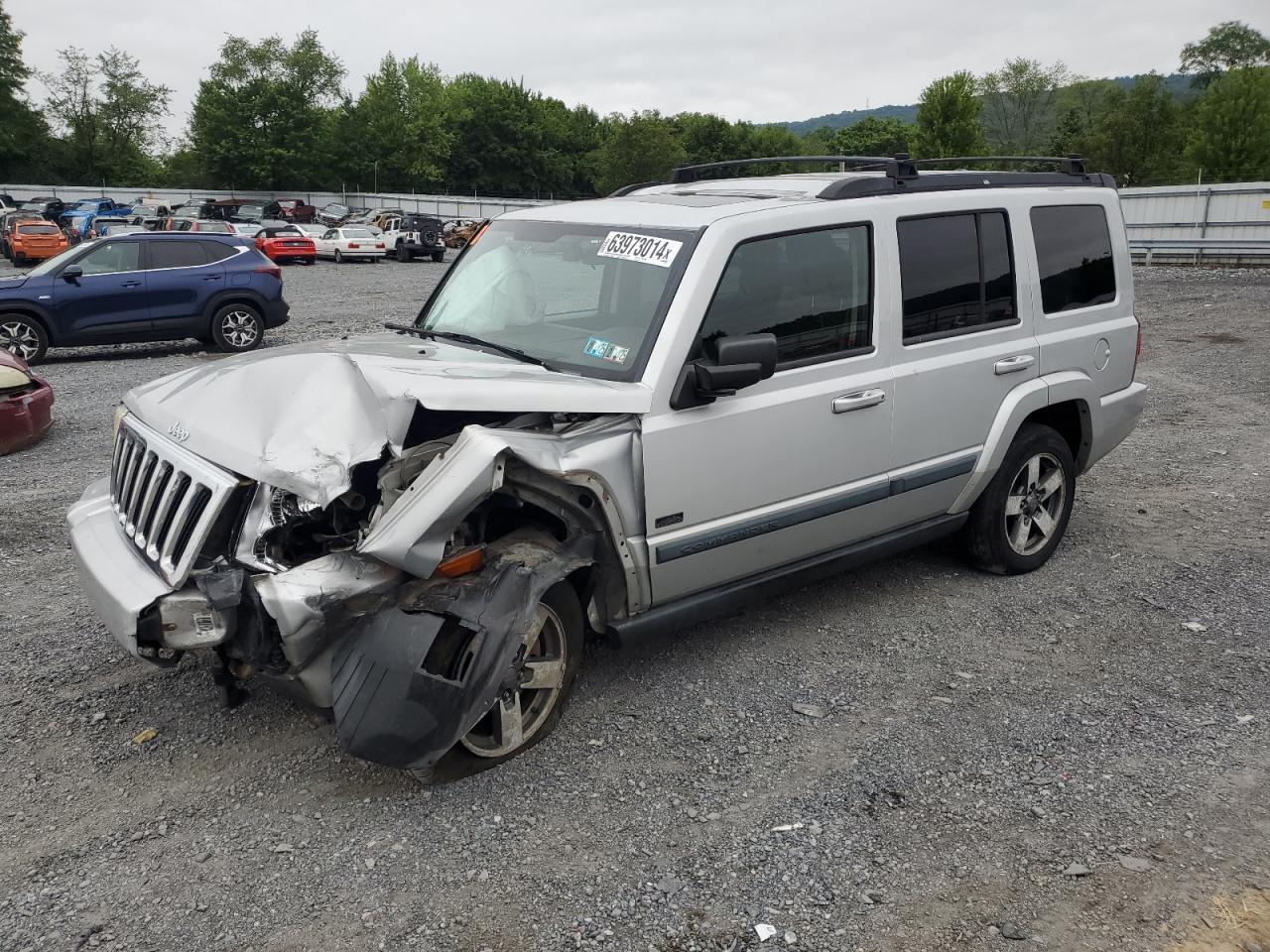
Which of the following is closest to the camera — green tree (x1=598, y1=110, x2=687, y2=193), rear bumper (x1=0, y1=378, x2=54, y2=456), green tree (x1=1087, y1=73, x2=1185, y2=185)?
rear bumper (x1=0, y1=378, x2=54, y2=456)

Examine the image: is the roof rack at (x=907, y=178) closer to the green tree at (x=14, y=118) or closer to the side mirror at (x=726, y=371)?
the side mirror at (x=726, y=371)

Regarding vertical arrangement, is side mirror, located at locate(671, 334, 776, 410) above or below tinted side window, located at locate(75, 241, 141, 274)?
below

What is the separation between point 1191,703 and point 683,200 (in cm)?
304

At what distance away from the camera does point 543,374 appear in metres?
3.82

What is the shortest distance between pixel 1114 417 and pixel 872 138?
10446 centimetres

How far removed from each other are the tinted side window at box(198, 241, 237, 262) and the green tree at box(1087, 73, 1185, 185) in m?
54.3

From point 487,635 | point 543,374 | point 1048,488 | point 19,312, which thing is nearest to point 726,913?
point 487,635

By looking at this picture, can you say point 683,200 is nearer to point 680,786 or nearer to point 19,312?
point 680,786

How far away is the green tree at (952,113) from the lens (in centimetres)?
4700

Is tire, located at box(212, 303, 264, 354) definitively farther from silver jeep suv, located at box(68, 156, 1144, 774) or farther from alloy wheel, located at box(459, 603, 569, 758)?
alloy wheel, located at box(459, 603, 569, 758)

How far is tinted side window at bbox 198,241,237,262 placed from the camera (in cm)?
1416

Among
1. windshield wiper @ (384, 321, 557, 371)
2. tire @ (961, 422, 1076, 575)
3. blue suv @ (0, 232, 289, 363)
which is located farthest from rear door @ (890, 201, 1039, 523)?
blue suv @ (0, 232, 289, 363)

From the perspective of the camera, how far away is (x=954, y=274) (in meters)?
4.80

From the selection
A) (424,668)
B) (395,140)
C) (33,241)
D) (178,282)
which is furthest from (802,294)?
(395,140)
